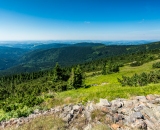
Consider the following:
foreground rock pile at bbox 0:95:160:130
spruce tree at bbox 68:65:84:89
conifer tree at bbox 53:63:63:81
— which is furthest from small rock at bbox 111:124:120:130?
conifer tree at bbox 53:63:63:81

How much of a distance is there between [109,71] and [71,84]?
5099cm

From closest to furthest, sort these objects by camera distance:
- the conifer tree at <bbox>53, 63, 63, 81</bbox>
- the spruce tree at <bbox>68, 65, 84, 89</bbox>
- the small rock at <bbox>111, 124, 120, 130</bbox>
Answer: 1. the small rock at <bbox>111, 124, 120, 130</bbox>
2. the spruce tree at <bbox>68, 65, 84, 89</bbox>
3. the conifer tree at <bbox>53, 63, 63, 81</bbox>

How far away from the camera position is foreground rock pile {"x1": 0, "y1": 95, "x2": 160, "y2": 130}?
A: 9.04 meters

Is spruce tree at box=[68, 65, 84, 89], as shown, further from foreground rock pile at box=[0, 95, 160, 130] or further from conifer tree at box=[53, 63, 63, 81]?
foreground rock pile at box=[0, 95, 160, 130]

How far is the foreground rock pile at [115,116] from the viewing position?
904 cm

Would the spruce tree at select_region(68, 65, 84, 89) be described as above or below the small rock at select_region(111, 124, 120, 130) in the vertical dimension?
below

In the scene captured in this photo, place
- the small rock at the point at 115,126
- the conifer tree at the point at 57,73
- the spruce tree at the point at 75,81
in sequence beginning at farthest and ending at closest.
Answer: the conifer tree at the point at 57,73, the spruce tree at the point at 75,81, the small rock at the point at 115,126

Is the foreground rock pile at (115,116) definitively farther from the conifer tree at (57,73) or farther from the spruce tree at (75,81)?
the conifer tree at (57,73)

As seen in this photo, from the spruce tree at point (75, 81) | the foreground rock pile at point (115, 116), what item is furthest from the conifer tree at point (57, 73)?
the foreground rock pile at point (115, 116)

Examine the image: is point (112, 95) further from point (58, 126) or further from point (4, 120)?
point (4, 120)

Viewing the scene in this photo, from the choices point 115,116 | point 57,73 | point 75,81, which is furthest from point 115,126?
point 57,73

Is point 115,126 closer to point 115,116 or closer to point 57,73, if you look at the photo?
point 115,116

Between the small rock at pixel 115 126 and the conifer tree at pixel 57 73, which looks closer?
the small rock at pixel 115 126

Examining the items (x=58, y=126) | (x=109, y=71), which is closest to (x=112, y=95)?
(x=58, y=126)
